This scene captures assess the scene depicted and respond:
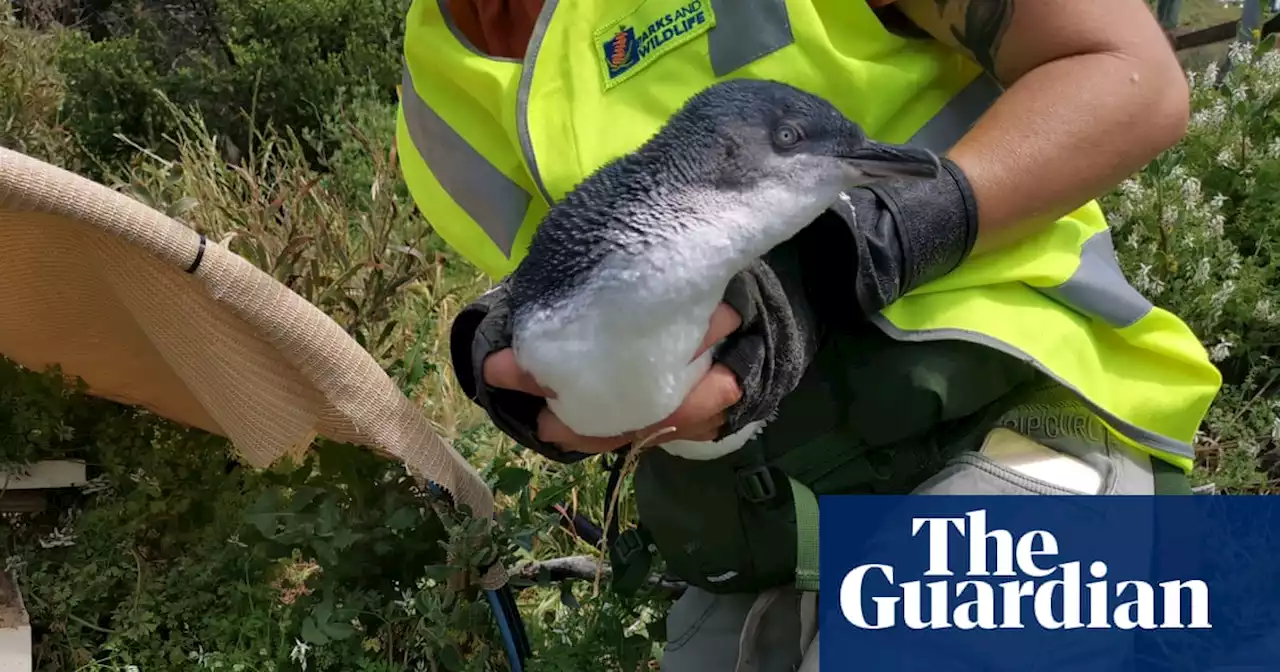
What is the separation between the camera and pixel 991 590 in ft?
4.52

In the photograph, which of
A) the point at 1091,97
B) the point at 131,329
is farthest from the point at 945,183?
the point at 131,329

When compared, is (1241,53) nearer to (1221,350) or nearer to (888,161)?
(1221,350)

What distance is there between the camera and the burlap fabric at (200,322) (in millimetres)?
1712

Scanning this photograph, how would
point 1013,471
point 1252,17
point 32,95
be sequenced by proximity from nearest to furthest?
point 1013,471 < point 1252,17 < point 32,95

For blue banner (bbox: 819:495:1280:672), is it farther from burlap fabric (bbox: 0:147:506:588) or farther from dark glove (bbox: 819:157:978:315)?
burlap fabric (bbox: 0:147:506:588)

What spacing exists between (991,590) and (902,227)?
1.69 feet

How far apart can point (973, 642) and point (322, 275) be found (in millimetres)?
2432

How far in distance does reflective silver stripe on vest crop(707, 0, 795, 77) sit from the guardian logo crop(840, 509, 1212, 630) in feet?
1.96

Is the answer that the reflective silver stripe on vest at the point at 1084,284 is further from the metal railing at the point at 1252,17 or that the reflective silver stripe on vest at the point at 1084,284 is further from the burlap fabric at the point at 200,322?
the metal railing at the point at 1252,17

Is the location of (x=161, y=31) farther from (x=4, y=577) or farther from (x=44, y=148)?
(x=4, y=577)

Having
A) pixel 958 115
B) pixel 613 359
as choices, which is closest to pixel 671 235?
pixel 613 359

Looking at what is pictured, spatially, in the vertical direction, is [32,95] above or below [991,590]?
below

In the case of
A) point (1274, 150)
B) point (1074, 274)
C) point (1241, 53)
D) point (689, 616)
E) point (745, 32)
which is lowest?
point (689, 616)

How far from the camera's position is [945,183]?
3.80ft
